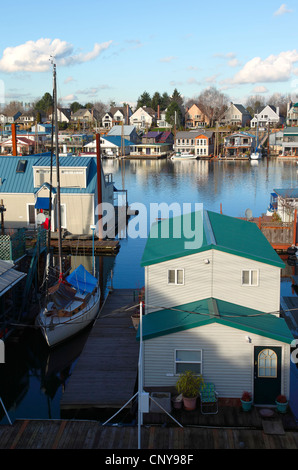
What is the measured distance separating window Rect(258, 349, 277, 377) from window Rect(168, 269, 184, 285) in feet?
11.6

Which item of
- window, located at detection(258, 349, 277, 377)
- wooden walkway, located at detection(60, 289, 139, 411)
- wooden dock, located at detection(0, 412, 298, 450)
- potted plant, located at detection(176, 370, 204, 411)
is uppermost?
window, located at detection(258, 349, 277, 377)

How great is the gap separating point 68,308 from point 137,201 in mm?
39539

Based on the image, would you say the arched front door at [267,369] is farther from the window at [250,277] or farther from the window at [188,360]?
the window at [250,277]

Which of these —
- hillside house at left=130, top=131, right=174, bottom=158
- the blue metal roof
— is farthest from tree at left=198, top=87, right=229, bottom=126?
the blue metal roof

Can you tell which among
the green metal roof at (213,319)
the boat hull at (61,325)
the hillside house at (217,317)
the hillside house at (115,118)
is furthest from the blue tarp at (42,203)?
the hillside house at (115,118)

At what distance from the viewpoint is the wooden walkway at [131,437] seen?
42.1 feet

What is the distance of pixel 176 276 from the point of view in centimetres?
1681

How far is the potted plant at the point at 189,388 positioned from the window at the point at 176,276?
3174 mm

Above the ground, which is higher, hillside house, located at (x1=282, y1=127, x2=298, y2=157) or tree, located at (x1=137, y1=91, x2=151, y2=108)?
tree, located at (x1=137, y1=91, x2=151, y2=108)

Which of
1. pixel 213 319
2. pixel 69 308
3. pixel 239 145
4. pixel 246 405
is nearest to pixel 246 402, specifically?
pixel 246 405

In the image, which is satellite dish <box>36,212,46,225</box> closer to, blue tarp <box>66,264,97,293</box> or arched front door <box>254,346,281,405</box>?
blue tarp <box>66,264,97,293</box>

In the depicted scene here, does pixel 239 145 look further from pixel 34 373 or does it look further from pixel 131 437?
pixel 131 437

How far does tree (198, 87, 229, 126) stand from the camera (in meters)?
165
